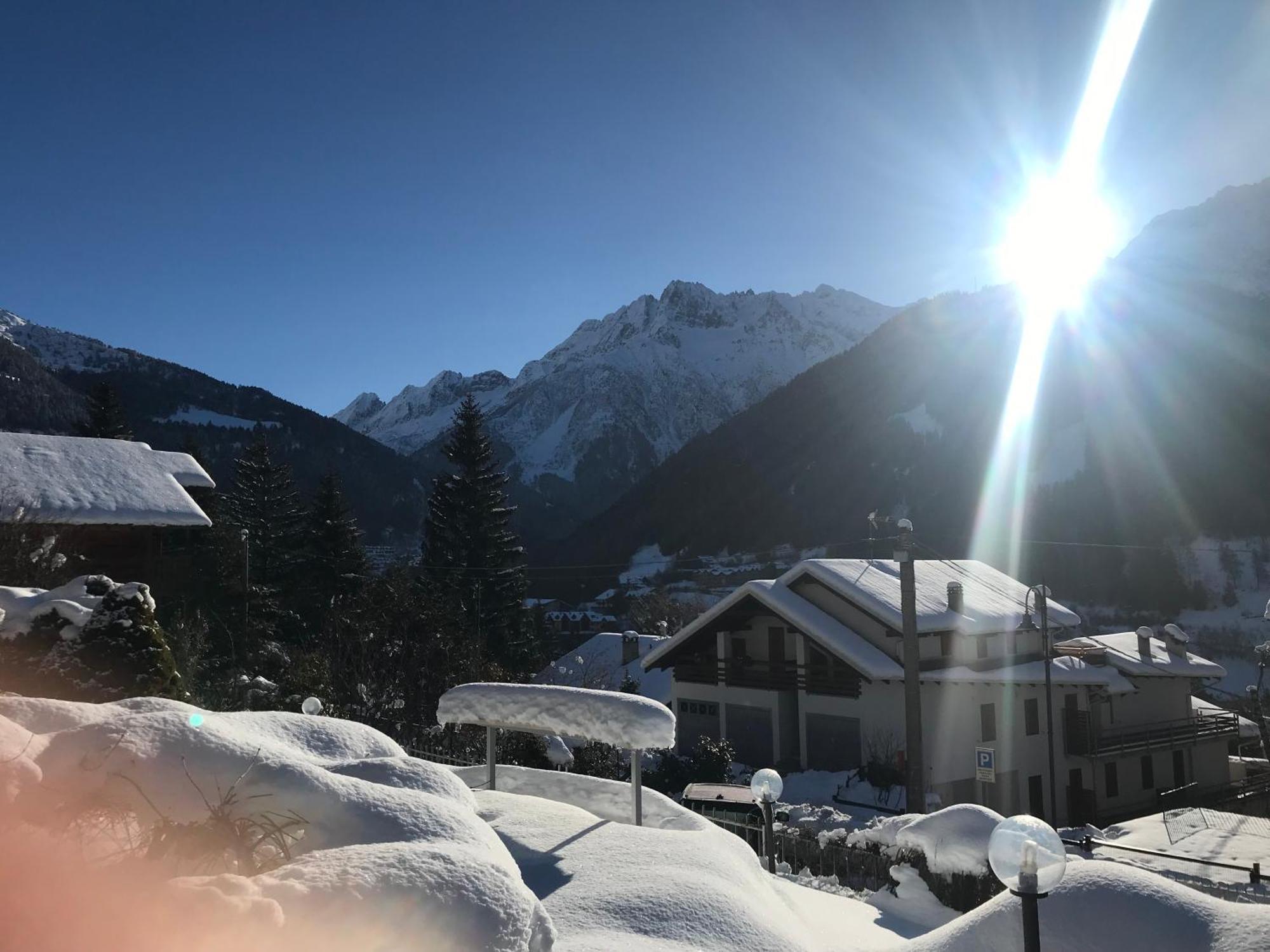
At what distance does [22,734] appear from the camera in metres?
3.58

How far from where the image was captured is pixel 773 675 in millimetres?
31578

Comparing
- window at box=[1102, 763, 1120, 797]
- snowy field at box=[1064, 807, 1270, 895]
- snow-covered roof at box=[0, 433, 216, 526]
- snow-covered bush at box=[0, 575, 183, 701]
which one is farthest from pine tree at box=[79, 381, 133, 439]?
window at box=[1102, 763, 1120, 797]

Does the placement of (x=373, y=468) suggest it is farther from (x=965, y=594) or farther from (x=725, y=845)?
(x=725, y=845)

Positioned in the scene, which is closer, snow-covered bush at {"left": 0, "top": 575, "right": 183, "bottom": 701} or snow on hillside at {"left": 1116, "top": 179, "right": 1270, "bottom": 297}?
snow-covered bush at {"left": 0, "top": 575, "right": 183, "bottom": 701}

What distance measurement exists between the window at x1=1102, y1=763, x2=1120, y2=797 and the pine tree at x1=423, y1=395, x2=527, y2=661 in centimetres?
2615

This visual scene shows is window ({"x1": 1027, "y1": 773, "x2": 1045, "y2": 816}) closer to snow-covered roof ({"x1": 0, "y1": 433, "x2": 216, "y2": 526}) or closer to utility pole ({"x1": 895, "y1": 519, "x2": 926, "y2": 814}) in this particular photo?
utility pole ({"x1": 895, "y1": 519, "x2": 926, "y2": 814})

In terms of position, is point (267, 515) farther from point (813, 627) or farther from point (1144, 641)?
point (1144, 641)

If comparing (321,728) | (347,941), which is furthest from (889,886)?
(347,941)

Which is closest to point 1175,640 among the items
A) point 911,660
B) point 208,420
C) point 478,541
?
point 911,660

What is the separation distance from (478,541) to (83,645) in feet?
115

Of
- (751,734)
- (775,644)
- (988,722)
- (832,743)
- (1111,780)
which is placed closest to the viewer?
(988,722)

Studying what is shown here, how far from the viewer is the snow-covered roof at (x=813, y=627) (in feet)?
92.6

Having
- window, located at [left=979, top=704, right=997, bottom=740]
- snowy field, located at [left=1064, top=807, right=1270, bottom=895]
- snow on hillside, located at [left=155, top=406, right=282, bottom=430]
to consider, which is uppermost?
snow on hillside, located at [left=155, top=406, right=282, bottom=430]

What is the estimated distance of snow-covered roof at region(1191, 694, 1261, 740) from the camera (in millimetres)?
38034
